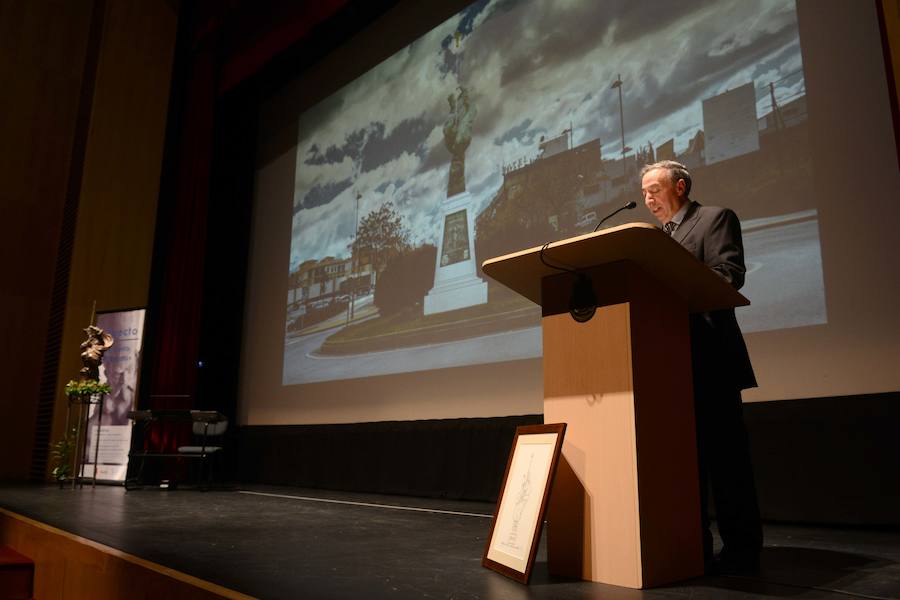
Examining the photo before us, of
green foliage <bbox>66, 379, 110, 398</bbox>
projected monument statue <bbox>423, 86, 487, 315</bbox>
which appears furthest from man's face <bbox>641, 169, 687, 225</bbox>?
green foliage <bbox>66, 379, 110, 398</bbox>

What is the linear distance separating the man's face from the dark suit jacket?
3.6 inches

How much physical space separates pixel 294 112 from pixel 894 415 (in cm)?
561

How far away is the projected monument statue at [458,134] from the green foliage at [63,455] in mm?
3936

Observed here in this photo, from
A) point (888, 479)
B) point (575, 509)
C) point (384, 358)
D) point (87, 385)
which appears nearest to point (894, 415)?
point (888, 479)

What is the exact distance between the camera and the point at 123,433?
5.70 meters

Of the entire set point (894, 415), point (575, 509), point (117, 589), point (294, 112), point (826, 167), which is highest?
point (294, 112)

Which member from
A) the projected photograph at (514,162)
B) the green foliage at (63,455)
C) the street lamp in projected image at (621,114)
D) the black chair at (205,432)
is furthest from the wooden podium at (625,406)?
the green foliage at (63,455)

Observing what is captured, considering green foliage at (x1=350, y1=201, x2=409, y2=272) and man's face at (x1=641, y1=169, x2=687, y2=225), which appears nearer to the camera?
man's face at (x1=641, y1=169, x2=687, y2=225)

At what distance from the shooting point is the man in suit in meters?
1.85

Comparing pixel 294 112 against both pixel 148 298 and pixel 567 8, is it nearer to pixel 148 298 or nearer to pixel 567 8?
pixel 148 298

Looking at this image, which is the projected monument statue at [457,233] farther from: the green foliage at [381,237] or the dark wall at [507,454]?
the dark wall at [507,454]

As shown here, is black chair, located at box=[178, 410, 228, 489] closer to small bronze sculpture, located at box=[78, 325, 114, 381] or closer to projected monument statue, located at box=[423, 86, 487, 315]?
small bronze sculpture, located at box=[78, 325, 114, 381]

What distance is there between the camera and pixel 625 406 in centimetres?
152

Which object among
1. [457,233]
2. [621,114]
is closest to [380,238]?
[457,233]
